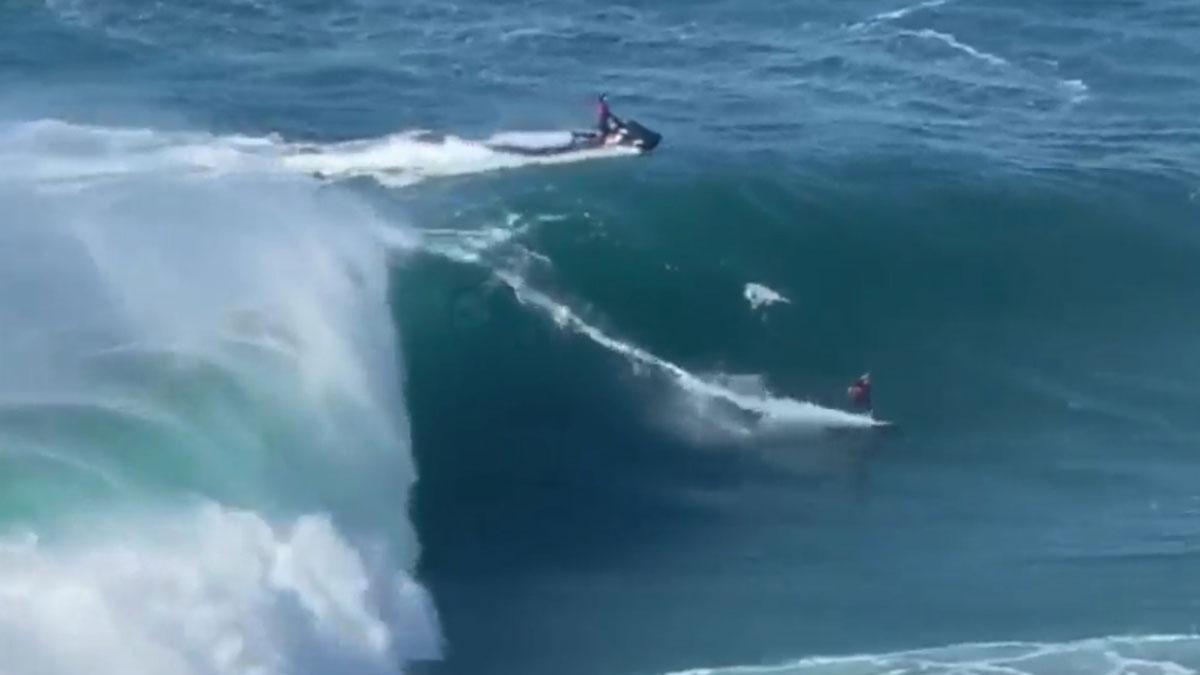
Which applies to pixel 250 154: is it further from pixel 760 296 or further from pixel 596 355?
pixel 760 296

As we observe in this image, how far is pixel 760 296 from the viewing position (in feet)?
189

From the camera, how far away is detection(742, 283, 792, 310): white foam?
189 ft

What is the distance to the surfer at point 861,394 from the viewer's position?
5303cm

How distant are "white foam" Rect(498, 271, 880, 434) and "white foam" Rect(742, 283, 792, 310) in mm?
3982

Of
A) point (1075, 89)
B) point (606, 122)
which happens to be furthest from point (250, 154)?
point (1075, 89)

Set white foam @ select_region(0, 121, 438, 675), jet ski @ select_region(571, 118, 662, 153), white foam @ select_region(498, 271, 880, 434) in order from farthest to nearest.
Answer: jet ski @ select_region(571, 118, 662, 153) → white foam @ select_region(498, 271, 880, 434) → white foam @ select_region(0, 121, 438, 675)

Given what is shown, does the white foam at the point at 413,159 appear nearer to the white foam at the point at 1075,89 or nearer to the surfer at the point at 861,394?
the surfer at the point at 861,394

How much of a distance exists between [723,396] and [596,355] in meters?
3.54

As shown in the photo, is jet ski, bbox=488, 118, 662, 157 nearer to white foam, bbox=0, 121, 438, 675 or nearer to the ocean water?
the ocean water

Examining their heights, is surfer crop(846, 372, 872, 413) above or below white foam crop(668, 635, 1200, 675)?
above

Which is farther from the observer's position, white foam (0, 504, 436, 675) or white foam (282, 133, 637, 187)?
white foam (282, 133, 637, 187)

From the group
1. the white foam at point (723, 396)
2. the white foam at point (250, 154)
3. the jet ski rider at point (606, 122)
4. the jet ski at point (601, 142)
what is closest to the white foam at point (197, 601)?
the white foam at point (723, 396)

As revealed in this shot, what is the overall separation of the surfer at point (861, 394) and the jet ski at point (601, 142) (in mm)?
13899

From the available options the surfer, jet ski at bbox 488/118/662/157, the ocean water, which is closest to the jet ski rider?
jet ski at bbox 488/118/662/157
